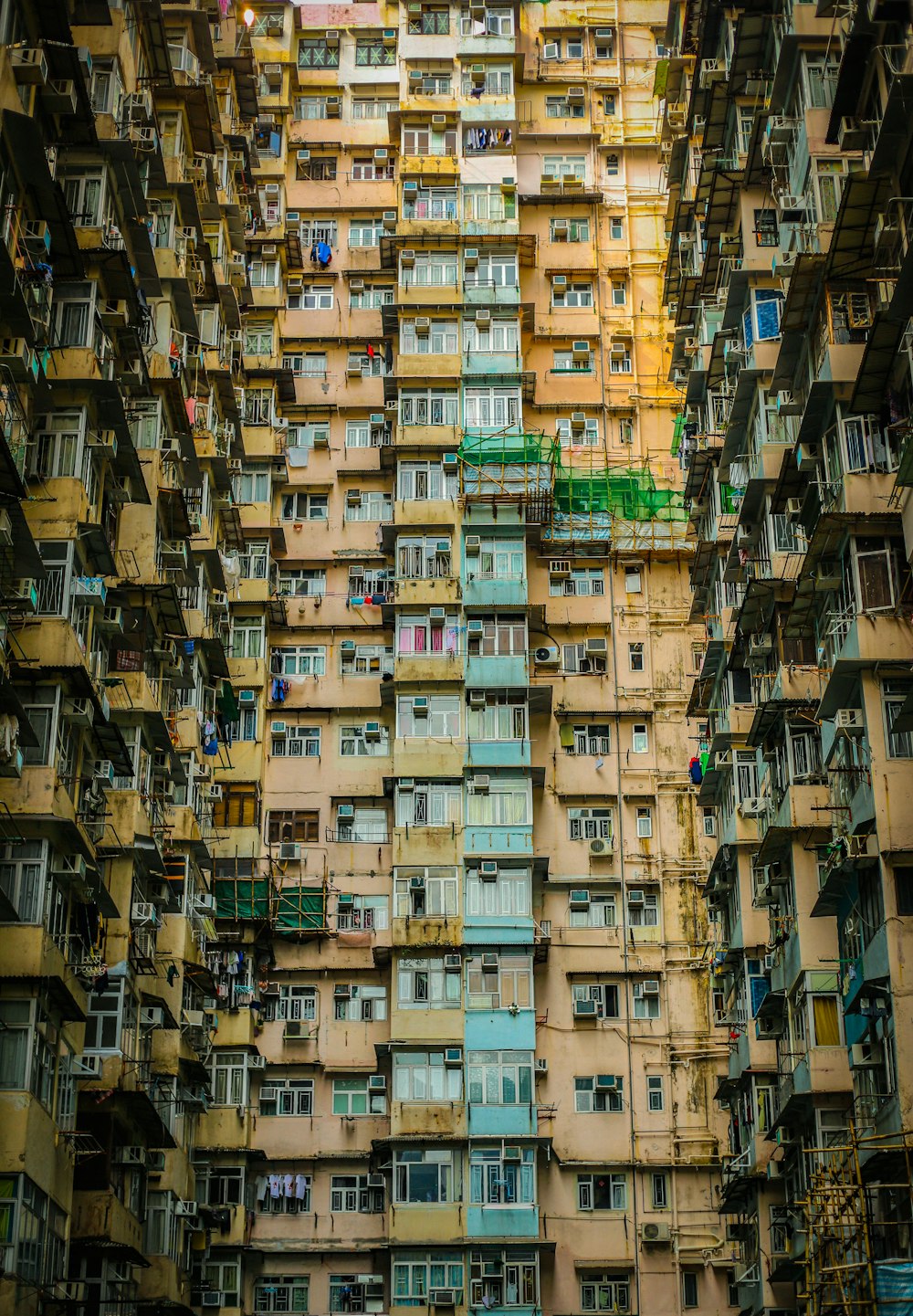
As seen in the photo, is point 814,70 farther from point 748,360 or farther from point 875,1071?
point 875,1071

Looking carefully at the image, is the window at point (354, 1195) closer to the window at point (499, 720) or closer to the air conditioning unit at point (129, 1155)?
the air conditioning unit at point (129, 1155)

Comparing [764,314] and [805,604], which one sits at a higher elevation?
[764,314]

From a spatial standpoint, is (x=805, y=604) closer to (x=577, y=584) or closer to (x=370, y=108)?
(x=577, y=584)

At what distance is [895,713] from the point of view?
27766mm

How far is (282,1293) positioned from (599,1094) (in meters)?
7.82

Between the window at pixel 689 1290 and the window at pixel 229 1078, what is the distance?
387 inches

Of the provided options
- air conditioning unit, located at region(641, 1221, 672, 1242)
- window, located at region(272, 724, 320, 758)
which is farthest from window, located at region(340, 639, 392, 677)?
air conditioning unit, located at region(641, 1221, 672, 1242)

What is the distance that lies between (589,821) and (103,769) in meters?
16.2

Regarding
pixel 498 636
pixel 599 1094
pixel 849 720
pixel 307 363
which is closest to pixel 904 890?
pixel 849 720

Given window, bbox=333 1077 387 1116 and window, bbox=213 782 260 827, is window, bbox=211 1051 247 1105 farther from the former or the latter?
window, bbox=213 782 260 827

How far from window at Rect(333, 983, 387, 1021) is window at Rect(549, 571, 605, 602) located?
10529mm

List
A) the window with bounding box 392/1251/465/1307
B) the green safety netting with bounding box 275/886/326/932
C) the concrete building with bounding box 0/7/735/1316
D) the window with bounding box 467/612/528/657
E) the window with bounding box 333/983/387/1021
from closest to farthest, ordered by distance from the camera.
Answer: the concrete building with bounding box 0/7/735/1316 → the window with bounding box 392/1251/465/1307 → the window with bounding box 333/983/387/1021 → the green safety netting with bounding box 275/886/326/932 → the window with bounding box 467/612/528/657

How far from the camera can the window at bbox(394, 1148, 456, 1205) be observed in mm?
39719

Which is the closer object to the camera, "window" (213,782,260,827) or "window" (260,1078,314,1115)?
"window" (260,1078,314,1115)
